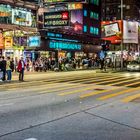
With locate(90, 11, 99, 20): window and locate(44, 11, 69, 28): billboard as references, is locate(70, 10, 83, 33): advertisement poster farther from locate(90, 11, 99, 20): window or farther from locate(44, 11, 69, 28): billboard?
locate(44, 11, 69, 28): billboard

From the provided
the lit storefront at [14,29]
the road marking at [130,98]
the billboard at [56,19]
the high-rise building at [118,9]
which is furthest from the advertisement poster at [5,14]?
the high-rise building at [118,9]

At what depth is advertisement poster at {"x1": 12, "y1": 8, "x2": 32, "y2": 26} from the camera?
44350 millimetres

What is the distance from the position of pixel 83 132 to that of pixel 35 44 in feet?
117

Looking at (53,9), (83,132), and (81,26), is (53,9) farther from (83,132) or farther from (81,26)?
(81,26)

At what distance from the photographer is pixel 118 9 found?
126m

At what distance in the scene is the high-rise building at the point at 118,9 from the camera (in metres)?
123

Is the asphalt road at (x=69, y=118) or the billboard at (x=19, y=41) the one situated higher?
the billboard at (x=19, y=41)

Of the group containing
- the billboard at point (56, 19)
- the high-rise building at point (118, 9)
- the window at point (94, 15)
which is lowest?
the billboard at point (56, 19)

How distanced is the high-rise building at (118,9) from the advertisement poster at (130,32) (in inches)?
1610

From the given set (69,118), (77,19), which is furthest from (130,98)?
(77,19)

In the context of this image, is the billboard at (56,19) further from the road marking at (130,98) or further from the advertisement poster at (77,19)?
the advertisement poster at (77,19)

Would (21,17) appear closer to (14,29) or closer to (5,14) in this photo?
(5,14)

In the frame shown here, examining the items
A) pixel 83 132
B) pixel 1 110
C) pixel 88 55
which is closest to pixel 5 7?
pixel 88 55

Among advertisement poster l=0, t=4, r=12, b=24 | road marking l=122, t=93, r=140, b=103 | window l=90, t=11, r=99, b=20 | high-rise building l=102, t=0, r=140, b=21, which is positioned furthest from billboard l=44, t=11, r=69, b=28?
high-rise building l=102, t=0, r=140, b=21
